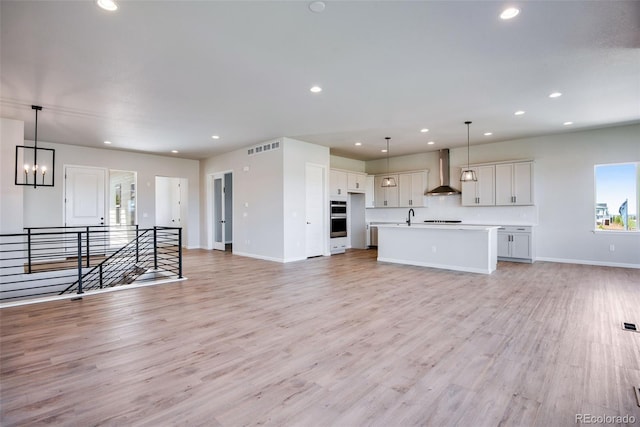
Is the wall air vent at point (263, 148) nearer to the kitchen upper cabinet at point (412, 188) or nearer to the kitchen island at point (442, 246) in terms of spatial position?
the kitchen island at point (442, 246)

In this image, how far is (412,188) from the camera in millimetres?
9461

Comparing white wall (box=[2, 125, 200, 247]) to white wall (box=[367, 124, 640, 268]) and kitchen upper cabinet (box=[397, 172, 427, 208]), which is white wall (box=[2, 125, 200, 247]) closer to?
kitchen upper cabinet (box=[397, 172, 427, 208])

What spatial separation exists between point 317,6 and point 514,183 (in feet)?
22.8

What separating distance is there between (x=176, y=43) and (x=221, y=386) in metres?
3.18

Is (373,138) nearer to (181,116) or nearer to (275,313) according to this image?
(181,116)

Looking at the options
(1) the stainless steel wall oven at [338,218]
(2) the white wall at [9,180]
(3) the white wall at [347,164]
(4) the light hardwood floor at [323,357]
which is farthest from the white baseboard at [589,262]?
(2) the white wall at [9,180]

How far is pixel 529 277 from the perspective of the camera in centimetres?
567

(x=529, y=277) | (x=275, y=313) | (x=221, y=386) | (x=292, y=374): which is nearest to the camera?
(x=221, y=386)

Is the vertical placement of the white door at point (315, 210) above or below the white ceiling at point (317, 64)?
below

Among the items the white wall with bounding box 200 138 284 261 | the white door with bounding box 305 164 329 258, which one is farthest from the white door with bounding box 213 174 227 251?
the white door with bounding box 305 164 329 258

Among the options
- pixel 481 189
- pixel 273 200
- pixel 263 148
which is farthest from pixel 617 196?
pixel 263 148

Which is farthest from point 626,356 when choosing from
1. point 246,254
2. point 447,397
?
point 246,254

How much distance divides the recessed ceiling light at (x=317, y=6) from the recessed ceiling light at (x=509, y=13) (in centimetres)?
156

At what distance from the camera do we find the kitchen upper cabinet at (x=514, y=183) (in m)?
7.41
